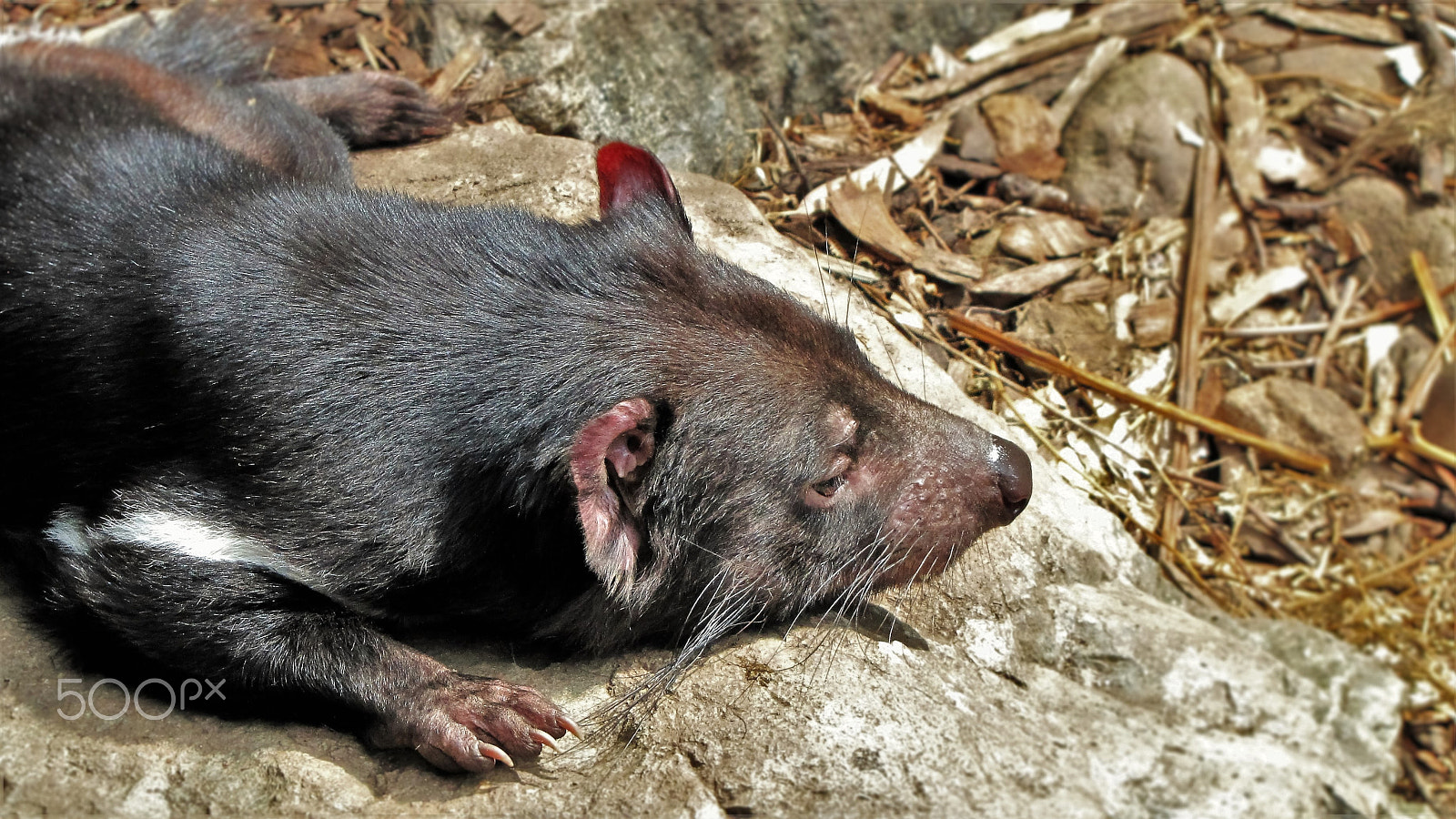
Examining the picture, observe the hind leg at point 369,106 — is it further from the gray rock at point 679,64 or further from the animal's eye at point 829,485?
the animal's eye at point 829,485

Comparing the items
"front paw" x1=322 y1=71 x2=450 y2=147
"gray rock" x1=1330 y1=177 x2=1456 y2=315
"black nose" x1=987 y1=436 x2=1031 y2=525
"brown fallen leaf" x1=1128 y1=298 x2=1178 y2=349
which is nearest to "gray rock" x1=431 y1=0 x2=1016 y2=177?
"front paw" x1=322 y1=71 x2=450 y2=147

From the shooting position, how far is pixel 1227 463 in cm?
455

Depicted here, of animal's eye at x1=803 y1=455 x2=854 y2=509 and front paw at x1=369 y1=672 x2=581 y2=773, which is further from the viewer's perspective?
animal's eye at x1=803 y1=455 x2=854 y2=509

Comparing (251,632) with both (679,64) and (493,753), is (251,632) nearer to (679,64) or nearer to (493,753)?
(493,753)

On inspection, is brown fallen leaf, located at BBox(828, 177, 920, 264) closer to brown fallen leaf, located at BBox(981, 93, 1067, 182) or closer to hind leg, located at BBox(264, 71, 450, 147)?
brown fallen leaf, located at BBox(981, 93, 1067, 182)

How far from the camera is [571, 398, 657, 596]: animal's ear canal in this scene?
243 centimetres

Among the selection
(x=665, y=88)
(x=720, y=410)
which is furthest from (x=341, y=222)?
(x=665, y=88)

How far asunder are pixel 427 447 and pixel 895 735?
4.13ft

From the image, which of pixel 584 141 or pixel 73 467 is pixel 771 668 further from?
pixel 584 141

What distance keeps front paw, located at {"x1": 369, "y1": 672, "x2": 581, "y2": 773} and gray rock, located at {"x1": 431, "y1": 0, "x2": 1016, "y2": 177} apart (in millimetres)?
2494

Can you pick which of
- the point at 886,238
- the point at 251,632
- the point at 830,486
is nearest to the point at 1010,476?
the point at 830,486

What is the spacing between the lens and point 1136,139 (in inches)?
206

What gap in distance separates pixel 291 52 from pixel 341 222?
257 centimetres

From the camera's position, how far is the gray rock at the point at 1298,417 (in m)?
4.63
